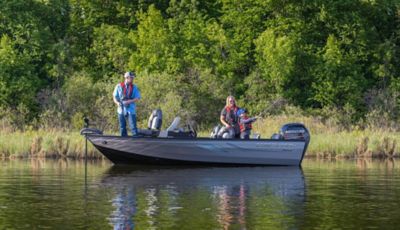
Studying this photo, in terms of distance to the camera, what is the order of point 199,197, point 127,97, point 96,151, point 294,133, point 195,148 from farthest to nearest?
point 96,151, point 294,133, point 195,148, point 127,97, point 199,197

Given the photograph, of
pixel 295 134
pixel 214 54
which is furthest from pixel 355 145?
pixel 214 54

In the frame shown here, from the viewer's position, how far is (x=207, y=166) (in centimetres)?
2934

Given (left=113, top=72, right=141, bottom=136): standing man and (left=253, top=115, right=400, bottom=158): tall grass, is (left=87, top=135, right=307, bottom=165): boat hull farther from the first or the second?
(left=253, top=115, right=400, bottom=158): tall grass

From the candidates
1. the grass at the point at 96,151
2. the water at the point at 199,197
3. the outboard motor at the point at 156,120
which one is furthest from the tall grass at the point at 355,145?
the outboard motor at the point at 156,120

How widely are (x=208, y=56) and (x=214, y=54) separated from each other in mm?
364

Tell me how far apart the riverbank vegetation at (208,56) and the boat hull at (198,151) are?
44.2ft

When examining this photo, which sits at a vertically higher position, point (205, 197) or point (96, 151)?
point (96, 151)

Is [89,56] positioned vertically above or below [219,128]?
above

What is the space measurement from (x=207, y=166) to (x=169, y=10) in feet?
73.9

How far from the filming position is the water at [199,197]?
15.8 metres

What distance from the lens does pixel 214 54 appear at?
4841cm

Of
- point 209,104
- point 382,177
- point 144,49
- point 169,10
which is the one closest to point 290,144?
point 382,177

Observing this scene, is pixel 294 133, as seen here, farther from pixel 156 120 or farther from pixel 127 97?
pixel 127 97

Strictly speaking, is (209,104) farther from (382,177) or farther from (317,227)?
(317,227)
